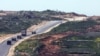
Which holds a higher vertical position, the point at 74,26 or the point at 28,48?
the point at 28,48

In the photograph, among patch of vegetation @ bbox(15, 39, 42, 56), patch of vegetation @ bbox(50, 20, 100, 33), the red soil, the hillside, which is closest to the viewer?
the red soil

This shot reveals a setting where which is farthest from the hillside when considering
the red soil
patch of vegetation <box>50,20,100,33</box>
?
patch of vegetation <box>50,20,100,33</box>

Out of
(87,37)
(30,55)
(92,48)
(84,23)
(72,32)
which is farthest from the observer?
(84,23)

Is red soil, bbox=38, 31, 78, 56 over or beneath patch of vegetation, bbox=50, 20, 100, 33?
over

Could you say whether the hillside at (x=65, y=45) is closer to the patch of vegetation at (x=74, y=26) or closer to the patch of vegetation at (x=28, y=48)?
the patch of vegetation at (x=28, y=48)

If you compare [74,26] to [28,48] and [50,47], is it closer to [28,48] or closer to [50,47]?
[50,47]

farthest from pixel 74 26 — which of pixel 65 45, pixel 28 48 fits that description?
pixel 28 48

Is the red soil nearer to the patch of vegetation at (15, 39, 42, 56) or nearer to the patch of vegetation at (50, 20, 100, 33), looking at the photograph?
the patch of vegetation at (15, 39, 42, 56)

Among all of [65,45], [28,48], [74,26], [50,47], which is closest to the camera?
[28,48]

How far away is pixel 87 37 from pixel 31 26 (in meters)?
30.8

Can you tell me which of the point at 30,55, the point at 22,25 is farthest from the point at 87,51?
the point at 22,25

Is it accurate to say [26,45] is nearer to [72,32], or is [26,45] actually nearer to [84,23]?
[72,32]

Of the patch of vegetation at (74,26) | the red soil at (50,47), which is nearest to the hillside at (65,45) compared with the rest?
the red soil at (50,47)

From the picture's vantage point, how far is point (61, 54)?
65688mm
